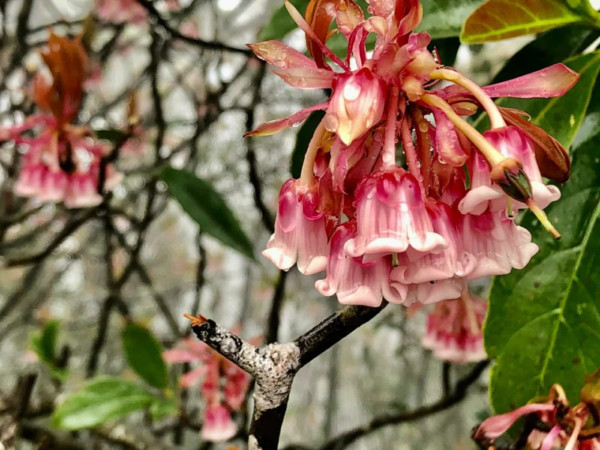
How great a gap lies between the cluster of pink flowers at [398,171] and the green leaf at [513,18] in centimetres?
8

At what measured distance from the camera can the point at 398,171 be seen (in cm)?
35

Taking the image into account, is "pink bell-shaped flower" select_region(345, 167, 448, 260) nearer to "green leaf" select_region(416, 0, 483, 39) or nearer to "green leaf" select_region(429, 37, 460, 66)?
"green leaf" select_region(416, 0, 483, 39)

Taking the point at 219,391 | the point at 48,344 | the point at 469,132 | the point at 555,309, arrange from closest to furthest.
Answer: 1. the point at 469,132
2. the point at 555,309
3. the point at 219,391
4. the point at 48,344

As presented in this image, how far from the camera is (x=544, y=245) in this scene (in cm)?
57

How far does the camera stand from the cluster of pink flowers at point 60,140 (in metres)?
1.16

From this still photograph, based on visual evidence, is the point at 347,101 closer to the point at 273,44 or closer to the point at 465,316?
the point at 273,44

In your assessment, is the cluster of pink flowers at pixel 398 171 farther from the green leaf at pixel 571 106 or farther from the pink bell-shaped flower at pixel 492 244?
the green leaf at pixel 571 106

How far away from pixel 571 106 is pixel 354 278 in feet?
0.91

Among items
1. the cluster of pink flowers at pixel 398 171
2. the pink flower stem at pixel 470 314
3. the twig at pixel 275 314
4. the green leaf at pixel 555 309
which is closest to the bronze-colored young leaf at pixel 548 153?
the cluster of pink flowers at pixel 398 171

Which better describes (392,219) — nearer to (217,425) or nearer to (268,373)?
(268,373)

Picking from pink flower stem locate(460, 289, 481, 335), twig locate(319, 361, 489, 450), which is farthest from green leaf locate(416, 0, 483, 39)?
twig locate(319, 361, 489, 450)

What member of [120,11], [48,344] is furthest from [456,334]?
[120,11]

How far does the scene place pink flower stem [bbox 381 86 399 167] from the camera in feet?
1.13

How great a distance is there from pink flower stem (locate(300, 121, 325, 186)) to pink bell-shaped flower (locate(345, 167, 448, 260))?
0.13 feet
